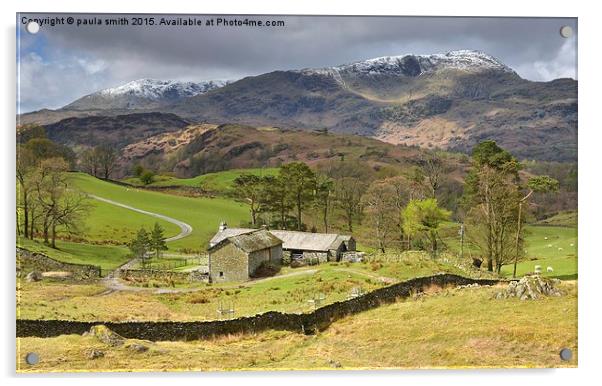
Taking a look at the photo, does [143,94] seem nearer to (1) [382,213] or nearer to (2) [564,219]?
(1) [382,213]

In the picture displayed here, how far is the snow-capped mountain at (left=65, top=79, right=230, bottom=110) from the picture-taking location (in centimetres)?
1130

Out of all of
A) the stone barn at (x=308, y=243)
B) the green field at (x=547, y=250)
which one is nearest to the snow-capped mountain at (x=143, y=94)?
the stone barn at (x=308, y=243)

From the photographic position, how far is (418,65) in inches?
477

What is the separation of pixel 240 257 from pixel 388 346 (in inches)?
163

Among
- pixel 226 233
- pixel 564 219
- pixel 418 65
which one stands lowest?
pixel 226 233

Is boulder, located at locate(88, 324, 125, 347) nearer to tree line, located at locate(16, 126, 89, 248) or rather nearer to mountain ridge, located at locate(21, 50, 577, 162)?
tree line, located at locate(16, 126, 89, 248)

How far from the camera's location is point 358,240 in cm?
1284

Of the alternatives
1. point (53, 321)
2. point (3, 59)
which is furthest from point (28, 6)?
point (53, 321)

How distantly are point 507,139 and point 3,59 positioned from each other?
12.3 metres

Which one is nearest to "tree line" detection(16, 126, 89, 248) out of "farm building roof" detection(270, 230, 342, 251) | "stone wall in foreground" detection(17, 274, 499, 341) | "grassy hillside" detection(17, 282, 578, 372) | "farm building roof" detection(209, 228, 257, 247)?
"grassy hillside" detection(17, 282, 578, 372)

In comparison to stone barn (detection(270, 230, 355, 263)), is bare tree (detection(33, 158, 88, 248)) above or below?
above

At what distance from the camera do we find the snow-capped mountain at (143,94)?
1130 centimetres

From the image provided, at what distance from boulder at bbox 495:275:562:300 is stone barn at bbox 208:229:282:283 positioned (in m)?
5.20

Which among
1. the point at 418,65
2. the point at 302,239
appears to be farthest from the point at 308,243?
the point at 418,65
